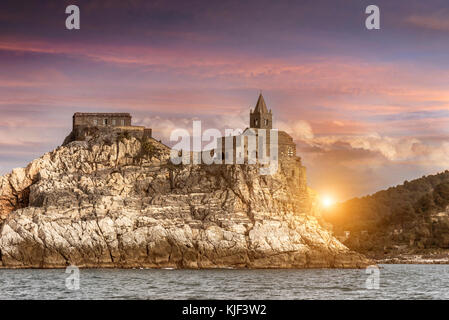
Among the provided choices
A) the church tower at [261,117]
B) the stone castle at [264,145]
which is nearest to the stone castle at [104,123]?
the stone castle at [264,145]

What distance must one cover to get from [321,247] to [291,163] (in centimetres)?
1558

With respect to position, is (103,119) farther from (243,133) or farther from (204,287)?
(204,287)

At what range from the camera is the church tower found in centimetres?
11462

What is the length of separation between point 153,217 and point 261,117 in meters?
30.1

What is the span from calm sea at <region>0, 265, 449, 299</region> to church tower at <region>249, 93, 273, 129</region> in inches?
1642

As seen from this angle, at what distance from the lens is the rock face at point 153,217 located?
9044 centimetres

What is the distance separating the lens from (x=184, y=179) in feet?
329

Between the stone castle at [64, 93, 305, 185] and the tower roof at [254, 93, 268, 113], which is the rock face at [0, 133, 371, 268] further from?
the tower roof at [254, 93, 268, 113]

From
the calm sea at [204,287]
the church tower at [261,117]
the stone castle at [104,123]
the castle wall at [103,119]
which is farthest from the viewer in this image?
the church tower at [261,117]

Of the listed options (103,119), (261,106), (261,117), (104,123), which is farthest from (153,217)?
(261,106)

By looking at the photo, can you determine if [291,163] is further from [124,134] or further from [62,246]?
[62,246]

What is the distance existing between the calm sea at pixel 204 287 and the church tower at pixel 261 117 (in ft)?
137

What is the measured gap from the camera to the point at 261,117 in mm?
114750

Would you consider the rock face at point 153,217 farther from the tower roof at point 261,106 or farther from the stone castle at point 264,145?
the tower roof at point 261,106
